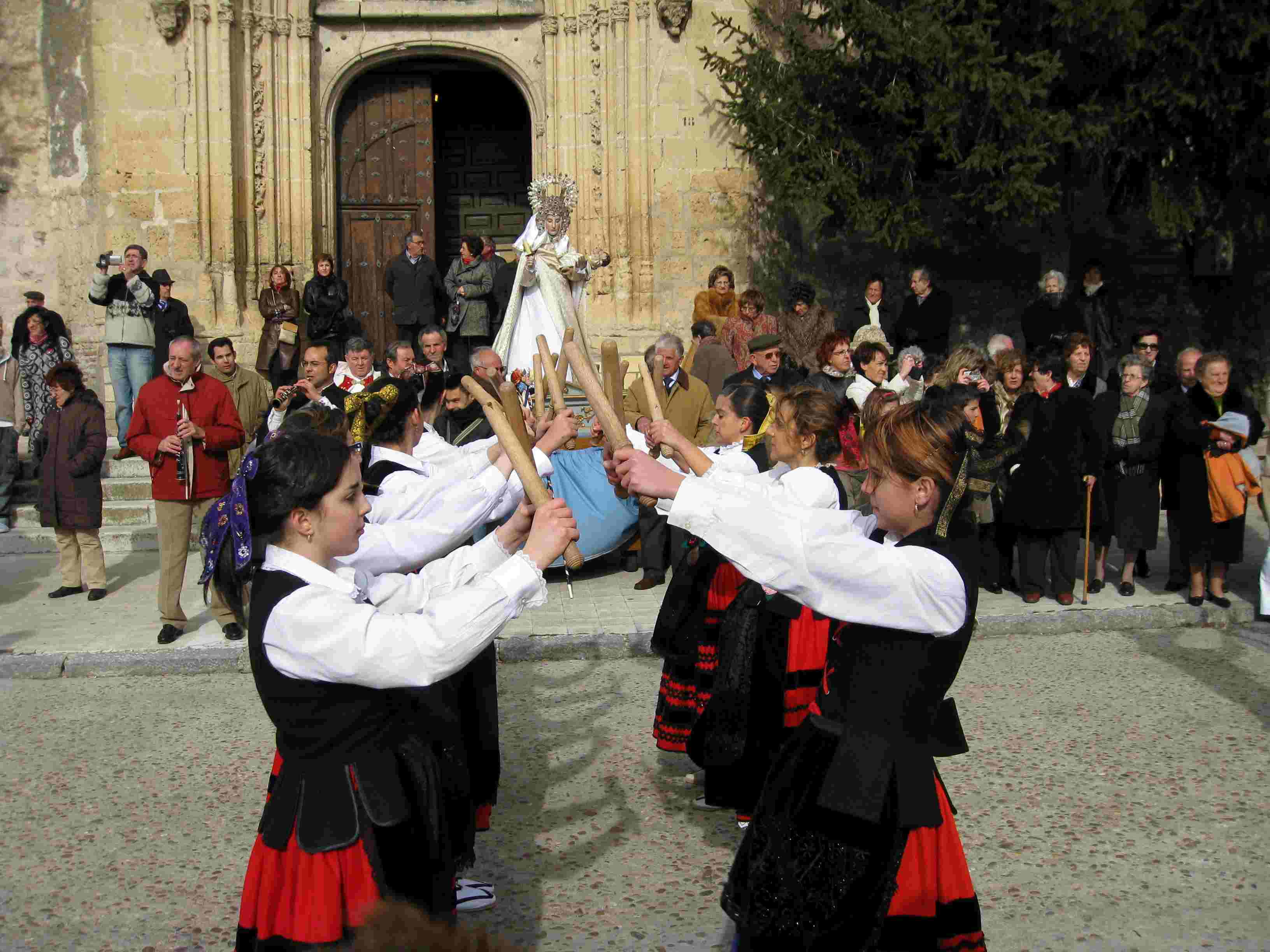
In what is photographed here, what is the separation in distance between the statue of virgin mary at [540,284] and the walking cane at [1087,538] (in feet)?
13.8

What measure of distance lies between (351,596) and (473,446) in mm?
2709

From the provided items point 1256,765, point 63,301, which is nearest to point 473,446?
point 1256,765

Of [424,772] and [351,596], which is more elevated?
[351,596]

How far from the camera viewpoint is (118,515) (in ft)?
36.9

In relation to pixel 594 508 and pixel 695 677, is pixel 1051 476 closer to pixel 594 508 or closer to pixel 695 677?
pixel 594 508

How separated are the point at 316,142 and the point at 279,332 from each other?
120 inches

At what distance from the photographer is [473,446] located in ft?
17.7

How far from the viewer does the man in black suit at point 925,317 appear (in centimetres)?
1209

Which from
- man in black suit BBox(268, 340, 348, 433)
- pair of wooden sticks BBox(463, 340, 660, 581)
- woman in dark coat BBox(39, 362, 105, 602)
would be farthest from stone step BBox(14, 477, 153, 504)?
pair of wooden sticks BBox(463, 340, 660, 581)

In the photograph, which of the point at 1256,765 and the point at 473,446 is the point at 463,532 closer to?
the point at 473,446

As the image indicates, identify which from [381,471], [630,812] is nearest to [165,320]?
[381,471]

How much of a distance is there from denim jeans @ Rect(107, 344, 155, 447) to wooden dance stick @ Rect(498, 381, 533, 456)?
10.2 meters

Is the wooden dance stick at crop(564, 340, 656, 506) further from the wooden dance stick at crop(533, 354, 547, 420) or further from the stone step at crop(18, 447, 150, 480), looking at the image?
the stone step at crop(18, 447, 150, 480)

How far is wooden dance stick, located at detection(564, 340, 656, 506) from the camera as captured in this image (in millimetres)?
2912
